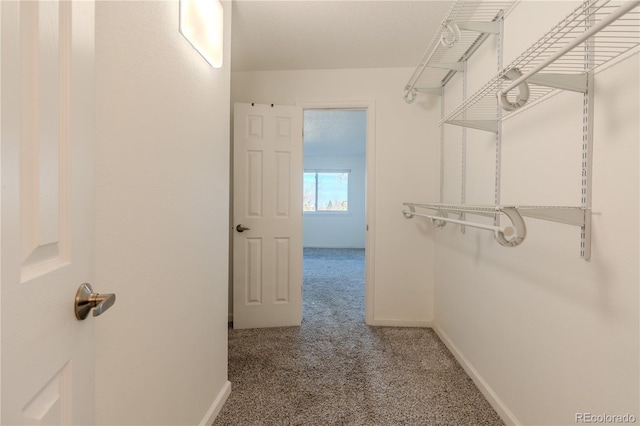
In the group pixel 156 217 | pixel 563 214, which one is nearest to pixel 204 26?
pixel 156 217

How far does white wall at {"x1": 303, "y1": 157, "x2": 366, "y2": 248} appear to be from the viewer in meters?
7.14

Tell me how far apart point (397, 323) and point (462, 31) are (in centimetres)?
224

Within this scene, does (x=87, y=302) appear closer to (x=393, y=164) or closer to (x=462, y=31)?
(x=462, y=31)

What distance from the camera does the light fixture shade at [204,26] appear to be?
1.16 meters

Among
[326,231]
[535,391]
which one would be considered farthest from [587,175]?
[326,231]

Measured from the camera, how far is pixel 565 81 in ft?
3.33

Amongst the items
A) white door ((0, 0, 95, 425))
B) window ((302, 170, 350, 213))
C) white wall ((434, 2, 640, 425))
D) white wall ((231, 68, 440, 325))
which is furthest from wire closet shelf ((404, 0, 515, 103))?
window ((302, 170, 350, 213))

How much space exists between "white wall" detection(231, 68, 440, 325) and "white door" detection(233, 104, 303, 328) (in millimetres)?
318

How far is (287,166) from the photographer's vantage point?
105 inches

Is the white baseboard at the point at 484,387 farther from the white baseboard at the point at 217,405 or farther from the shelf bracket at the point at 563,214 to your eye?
the white baseboard at the point at 217,405

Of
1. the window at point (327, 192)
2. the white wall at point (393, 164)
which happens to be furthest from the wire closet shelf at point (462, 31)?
the window at point (327, 192)

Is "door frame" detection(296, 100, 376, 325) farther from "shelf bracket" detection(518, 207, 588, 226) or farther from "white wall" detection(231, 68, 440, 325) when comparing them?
"shelf bracket" detection(518, 207, 588, 226)

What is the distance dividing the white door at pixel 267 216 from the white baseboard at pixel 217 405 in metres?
0.95

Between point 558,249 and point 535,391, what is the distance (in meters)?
0.64
